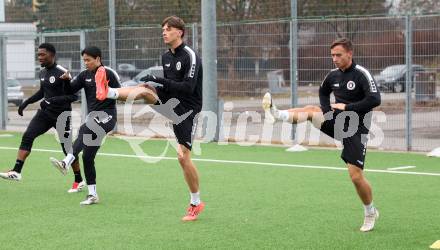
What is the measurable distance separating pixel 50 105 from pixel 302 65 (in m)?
7.60

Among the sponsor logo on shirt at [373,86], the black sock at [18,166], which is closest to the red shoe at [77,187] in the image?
the black sock at [18,166]

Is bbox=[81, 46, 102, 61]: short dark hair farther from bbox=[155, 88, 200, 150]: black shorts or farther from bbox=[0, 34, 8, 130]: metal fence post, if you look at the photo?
bbox=[0, 34, 8, 130]: metal fence post

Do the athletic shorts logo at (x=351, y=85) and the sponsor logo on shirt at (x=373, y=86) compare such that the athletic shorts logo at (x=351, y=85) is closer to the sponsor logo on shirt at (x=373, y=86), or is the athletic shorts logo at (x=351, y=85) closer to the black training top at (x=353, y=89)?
the black training top at (x=353, y=89)

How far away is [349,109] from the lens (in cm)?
848

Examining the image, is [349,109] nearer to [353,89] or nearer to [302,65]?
[353,89]

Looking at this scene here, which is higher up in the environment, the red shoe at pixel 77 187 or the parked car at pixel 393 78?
the parked car at pixel 393 78

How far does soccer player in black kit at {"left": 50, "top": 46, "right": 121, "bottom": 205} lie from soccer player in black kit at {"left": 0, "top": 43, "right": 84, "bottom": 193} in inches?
26.7

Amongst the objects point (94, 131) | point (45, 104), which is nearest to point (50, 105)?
point (45, 104)

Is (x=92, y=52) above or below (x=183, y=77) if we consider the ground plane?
above

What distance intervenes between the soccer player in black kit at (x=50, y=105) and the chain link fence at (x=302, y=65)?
23.5ft

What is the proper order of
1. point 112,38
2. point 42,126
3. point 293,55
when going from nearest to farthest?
point 42,126
point 293,55
point 112,38

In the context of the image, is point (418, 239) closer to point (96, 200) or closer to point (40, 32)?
point (96, 200)

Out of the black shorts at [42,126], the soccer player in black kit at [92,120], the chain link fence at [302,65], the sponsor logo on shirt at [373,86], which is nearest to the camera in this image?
the sponsor logo on shirt at [373,86]

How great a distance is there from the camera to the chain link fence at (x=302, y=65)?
16.6 metres
